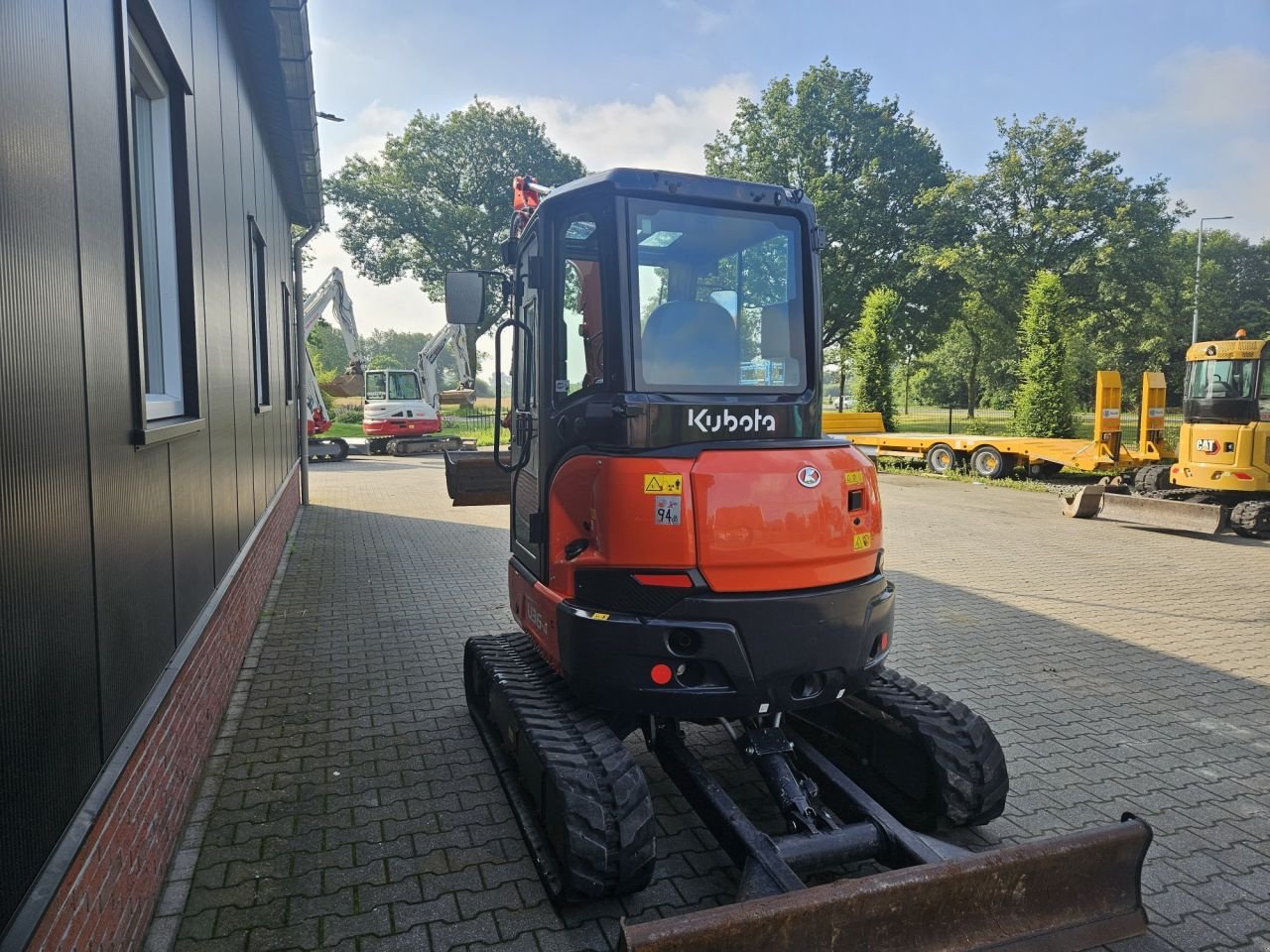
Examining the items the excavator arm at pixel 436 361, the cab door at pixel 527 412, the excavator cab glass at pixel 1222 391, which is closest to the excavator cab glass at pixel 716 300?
the cab door at pixel 527 412

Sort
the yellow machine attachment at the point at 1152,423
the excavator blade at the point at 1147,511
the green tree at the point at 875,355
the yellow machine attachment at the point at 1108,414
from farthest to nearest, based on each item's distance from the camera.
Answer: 1. the green tree at the point at 875,355
2. the yellow machine attachment at the point at 1108,414
3. the yellow machine attachment at the point at 1152,423
4. the excavator blade at the point at 1147,511

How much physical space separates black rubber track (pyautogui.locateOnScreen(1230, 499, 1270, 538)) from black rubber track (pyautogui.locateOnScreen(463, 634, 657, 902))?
11.3 meters

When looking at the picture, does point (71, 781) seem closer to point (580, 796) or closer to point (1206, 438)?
point (580, 796)

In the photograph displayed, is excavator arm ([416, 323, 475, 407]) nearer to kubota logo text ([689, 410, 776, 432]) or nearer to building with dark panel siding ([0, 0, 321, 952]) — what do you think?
building with dark panel siding ([0, 0, 321, 952])

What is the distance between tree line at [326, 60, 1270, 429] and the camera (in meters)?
30.4

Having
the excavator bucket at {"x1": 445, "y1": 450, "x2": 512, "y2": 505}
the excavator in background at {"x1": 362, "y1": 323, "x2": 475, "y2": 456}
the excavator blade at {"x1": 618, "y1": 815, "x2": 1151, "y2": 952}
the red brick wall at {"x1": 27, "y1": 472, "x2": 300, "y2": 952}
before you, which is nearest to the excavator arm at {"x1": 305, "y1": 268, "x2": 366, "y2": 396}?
the excavator in background at {"x1": 362, "y1": 323, "x2": 475, "y2": 456}

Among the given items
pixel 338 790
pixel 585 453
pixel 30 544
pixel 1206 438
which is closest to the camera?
pixel 30 544

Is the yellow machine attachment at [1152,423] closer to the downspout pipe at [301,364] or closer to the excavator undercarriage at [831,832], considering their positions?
the excavator undercarriage at [831,832]

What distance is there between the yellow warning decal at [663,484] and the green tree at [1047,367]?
2151 centimetres

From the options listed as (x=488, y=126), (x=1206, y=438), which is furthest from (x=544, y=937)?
(x=488, y=126)

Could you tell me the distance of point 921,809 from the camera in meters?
3.69

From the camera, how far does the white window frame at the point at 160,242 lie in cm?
414

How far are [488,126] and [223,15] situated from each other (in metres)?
35.7

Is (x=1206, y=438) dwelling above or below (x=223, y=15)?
below
